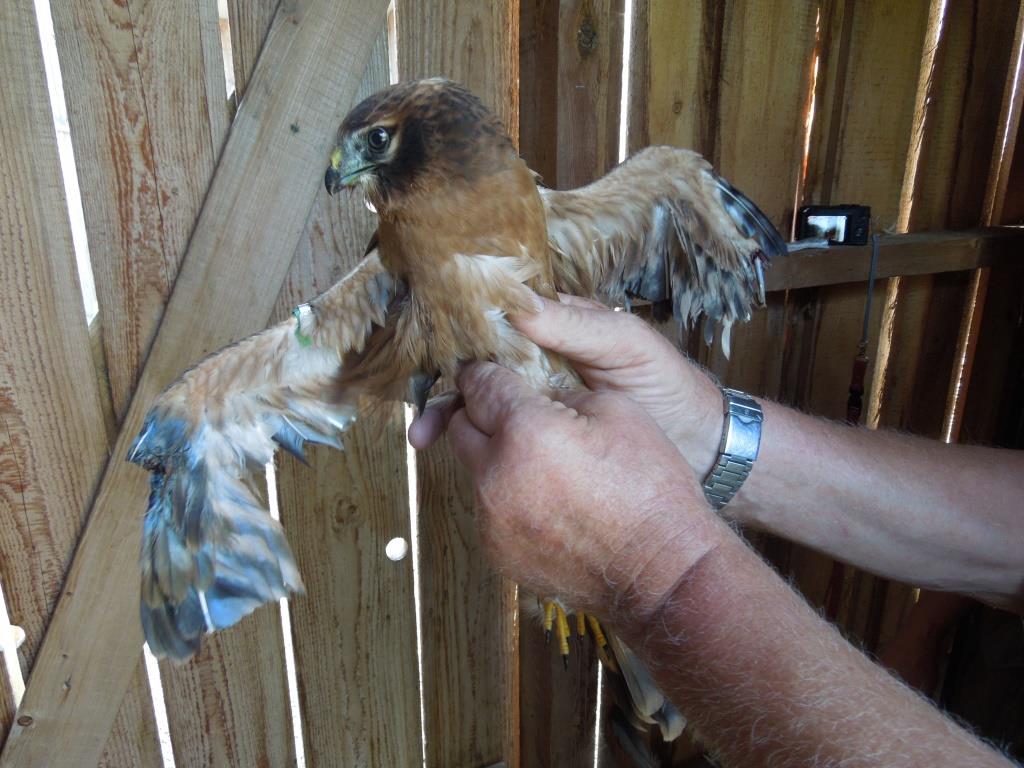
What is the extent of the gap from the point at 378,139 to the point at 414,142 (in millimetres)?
68

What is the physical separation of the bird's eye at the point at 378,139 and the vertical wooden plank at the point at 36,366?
0.66 m

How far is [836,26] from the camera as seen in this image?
1973 millimetres

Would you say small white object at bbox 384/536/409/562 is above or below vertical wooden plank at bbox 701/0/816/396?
below

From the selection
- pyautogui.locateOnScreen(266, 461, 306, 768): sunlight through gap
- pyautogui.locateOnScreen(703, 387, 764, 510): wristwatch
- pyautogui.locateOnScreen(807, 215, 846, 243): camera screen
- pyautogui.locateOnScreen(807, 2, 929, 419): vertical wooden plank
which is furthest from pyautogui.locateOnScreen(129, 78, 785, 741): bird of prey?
pyautogui.locateOnScreen(807, 2, 929, 419): vertical wooden plank

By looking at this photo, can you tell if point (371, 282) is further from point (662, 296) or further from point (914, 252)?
point (914, 252)

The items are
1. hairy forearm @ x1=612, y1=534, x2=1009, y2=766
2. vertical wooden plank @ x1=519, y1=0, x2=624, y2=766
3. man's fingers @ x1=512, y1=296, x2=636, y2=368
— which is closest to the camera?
hairy forearm @ x1=612, y1=534, x2=1009, y2=766

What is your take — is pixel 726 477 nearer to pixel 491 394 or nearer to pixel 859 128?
pixel 491 394

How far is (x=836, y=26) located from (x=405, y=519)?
202 centimetres

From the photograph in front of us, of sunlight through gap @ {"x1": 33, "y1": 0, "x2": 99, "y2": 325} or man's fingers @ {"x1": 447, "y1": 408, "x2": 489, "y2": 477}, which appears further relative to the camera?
sunlight through gap @ {"x1": 33, "y1": 0, "x2": 99, "y2": 325}

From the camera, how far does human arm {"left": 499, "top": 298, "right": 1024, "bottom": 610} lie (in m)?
1.36

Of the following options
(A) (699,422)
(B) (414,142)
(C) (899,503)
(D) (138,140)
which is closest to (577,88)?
(B) (414,142)

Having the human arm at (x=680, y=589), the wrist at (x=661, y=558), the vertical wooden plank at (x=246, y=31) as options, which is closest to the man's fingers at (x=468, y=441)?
the human arm at (x=680, y=589)

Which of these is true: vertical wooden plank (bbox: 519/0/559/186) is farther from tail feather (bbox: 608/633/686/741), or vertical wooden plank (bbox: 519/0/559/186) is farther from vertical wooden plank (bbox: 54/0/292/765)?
tail feather (bbox: 608/633/686/741)

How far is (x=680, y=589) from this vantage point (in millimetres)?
809
